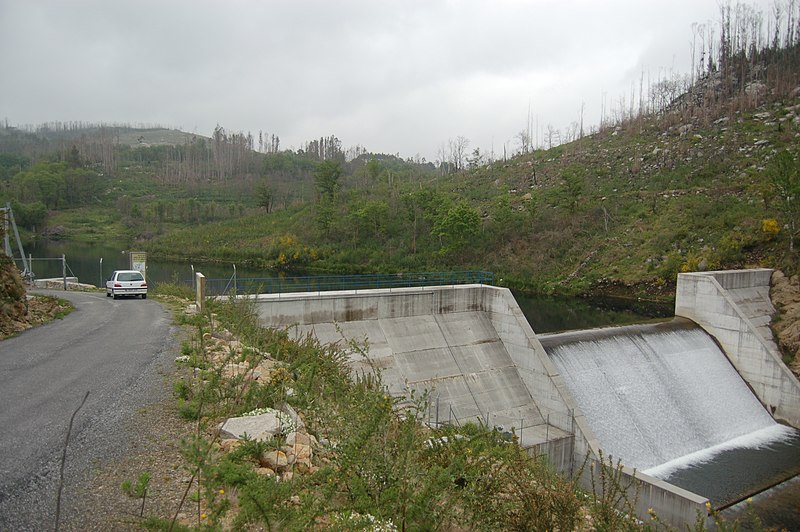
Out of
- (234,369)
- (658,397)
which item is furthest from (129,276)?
(658,397)

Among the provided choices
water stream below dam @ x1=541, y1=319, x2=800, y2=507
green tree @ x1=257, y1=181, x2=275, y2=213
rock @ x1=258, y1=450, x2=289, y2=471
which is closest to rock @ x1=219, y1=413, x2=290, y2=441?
rock @ x1=258, y1=450, x2=289, y2=471

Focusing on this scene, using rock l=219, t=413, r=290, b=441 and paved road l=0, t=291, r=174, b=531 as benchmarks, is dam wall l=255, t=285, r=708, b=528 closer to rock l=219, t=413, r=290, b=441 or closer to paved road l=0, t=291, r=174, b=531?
paved road l=0, t=291, r=174, b=531

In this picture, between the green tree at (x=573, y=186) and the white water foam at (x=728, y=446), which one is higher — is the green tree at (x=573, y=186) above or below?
above

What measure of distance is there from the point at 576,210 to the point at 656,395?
3260cm

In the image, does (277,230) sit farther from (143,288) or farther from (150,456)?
(150,456)

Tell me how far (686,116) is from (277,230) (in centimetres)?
5221

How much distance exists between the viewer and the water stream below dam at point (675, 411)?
14.5 m

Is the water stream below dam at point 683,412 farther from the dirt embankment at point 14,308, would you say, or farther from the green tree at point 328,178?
the green tree at point 328,178

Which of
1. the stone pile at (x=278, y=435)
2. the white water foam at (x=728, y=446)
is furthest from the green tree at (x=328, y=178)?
the stone pile at (x=278, y=435)

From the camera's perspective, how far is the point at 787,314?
72.1ft

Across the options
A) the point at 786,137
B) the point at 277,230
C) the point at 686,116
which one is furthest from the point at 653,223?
the point at 277,230

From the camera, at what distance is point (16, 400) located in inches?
282

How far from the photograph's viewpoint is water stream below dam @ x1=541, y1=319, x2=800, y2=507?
14461 millimetres

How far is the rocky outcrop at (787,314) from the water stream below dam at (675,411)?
2820 mm
